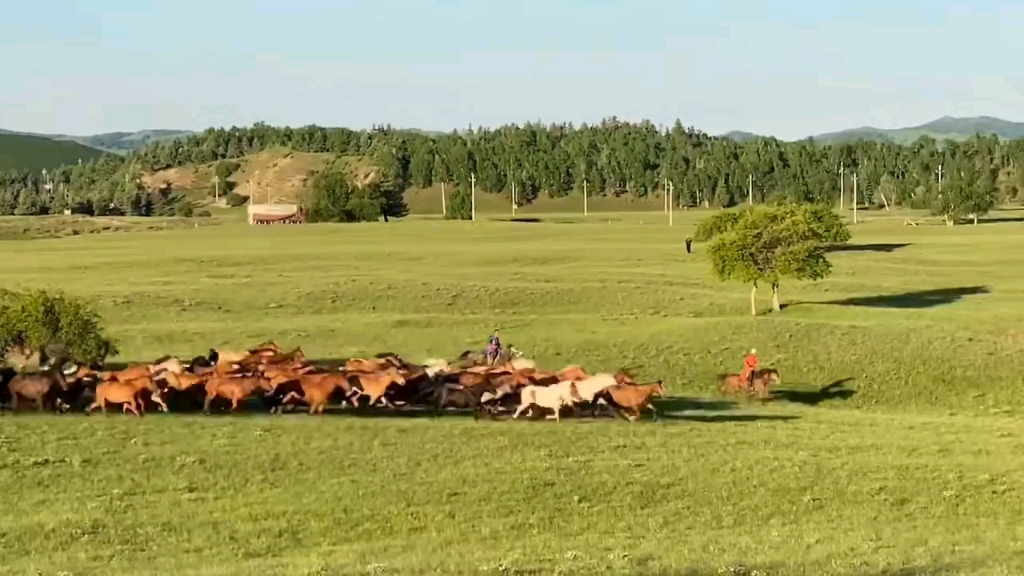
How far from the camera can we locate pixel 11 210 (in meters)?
178

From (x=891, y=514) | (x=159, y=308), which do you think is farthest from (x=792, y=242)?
(x=891, y=514)

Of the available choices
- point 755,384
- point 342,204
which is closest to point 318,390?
point 755,384

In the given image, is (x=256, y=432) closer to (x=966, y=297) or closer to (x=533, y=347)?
(x=533, y=347)

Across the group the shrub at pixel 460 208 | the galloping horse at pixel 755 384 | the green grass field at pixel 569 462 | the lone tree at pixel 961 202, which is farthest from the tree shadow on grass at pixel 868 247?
the shrub at pixel 460 208

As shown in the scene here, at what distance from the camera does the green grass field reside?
1446cm

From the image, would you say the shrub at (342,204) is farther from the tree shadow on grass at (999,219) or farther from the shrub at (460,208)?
the tree shadow on grass at (999,219)

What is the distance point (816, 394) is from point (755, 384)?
2.87m

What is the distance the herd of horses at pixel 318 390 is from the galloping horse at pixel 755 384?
4783 millimetres

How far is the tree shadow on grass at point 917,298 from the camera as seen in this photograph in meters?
51.7

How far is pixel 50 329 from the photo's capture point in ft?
99.1

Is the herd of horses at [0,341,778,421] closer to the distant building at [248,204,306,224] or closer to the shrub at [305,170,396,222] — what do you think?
the shrub at [305,170,396,222]

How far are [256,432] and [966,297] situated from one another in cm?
4034

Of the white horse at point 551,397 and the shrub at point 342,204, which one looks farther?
the shrub at point 342,204

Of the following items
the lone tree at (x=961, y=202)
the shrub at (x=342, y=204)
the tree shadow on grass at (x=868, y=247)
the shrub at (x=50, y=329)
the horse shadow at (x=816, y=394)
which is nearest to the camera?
the shrub at (x=50, y=329)
